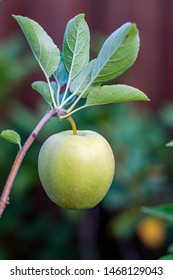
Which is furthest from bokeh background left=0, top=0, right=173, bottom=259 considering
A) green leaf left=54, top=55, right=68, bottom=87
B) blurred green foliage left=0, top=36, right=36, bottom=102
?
green leaf left=54, top=55, right=68, bottom=87

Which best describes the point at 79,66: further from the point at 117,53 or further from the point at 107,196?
the point at 107,196

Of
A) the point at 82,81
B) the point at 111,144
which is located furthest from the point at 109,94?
the point at 111,144

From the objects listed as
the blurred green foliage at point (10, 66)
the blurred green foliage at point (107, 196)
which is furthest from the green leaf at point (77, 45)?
the blurred green foliage at point (10, 66)

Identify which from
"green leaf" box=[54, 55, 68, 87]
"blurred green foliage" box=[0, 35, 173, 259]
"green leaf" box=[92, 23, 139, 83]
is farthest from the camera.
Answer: "blurred green foliage" box=[0, 35, 173, 259]

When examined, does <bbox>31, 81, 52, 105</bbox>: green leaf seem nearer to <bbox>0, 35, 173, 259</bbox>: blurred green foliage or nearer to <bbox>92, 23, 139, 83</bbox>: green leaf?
<bbox>92, 23, 139, 83</bbox>: green leaf

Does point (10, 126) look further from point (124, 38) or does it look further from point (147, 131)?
point (124, 38)
